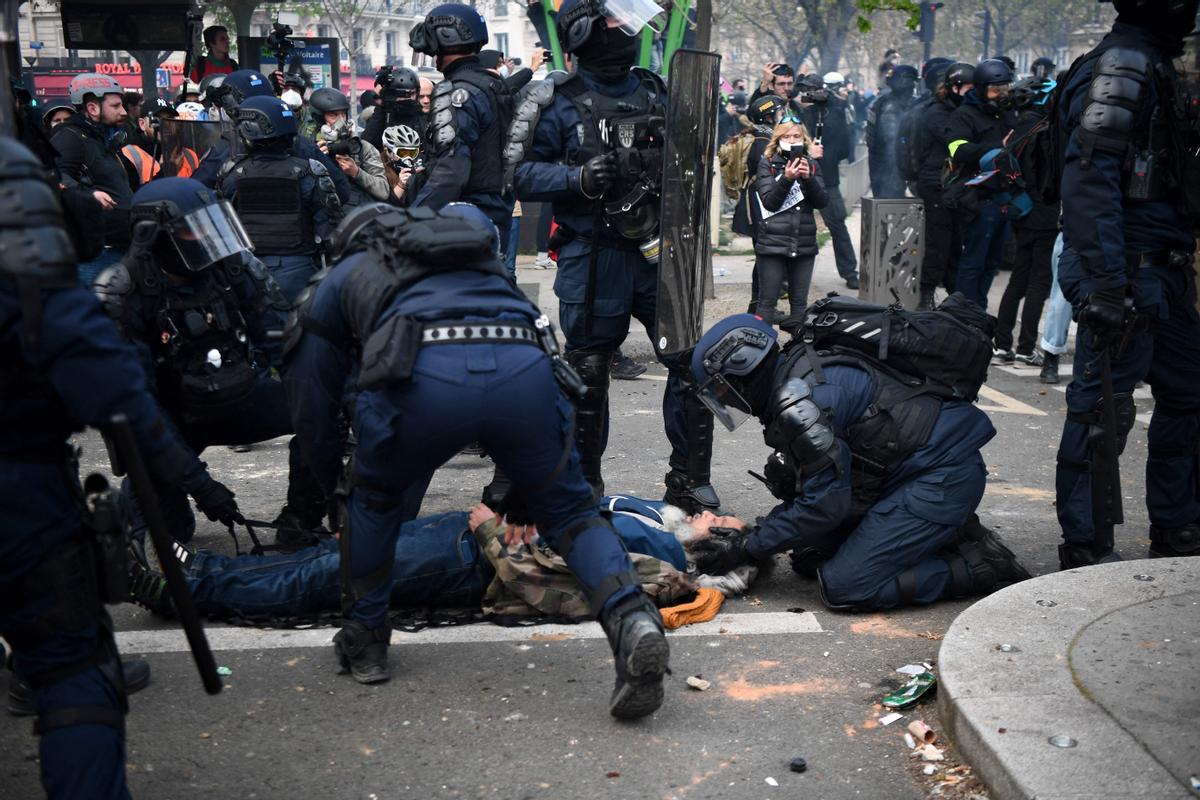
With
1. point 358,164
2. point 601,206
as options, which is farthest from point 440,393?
point 358,164

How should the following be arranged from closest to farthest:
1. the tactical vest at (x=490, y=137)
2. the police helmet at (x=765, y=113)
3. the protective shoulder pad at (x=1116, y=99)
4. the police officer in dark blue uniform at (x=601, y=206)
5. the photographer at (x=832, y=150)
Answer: the protective shoulder pad at (x=1116, y=99) → the police officer in dark blue uniform at (x=601, y=206) → the tactical vest at (x=490, y=137) → the police helmet at (x=765, y=113) → the photographer at (x=832, y=150)

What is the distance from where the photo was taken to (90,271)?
8.78m

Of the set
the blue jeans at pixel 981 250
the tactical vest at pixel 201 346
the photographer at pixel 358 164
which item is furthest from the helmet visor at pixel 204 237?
the blue jeans at pixel 981 250

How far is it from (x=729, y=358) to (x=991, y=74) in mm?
6171

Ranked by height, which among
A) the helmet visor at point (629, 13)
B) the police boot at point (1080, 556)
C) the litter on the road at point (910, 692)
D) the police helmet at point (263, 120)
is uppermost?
the helmet visor at point (629, 13)

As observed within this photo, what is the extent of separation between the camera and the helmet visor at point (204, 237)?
461 cm

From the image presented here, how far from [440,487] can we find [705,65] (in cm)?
233

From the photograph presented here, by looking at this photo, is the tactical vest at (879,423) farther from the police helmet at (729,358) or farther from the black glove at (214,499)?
the black glove at (214,499)

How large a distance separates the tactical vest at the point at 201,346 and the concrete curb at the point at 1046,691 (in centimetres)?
266

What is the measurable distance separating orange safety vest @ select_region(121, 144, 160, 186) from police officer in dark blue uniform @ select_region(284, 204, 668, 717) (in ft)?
20.7

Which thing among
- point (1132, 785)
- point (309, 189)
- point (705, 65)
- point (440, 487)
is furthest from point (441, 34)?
point (1132, 785)

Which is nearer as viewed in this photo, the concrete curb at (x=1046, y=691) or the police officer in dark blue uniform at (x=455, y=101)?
the concrete curb at (x=1046, y=691)

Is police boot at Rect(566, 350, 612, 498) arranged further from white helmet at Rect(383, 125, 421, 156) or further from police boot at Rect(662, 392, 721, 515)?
white helmet at Rect(383, 125, 421, 156)

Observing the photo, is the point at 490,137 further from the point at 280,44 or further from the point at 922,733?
the point at 280,44
